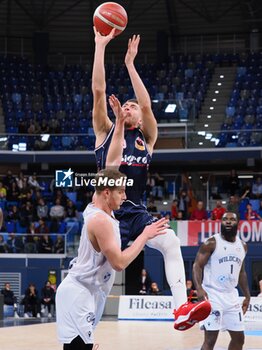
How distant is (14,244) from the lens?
94.3 ft

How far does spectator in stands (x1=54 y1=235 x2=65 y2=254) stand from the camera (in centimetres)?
2867

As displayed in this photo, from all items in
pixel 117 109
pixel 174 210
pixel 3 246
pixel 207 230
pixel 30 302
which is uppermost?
pixel 117 109

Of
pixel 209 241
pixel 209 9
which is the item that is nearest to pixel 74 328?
pixel 209 241

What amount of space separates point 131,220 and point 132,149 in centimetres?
79

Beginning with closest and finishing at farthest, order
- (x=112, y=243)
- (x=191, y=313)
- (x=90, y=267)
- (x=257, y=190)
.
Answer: (x=112, y=243), (x=90, y=267), (x=191, y=313), (x=257, y=190)

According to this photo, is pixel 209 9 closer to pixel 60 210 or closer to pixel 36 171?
pixel 36 171

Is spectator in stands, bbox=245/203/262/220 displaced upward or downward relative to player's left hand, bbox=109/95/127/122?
downward

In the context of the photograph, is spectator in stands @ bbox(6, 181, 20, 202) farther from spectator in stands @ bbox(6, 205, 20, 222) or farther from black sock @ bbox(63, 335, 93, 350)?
black sock @ bbox(63, 335, 93, 350)

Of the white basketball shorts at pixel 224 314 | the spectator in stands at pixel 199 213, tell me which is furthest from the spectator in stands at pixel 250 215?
the white basketball shorts at pixel 224 314

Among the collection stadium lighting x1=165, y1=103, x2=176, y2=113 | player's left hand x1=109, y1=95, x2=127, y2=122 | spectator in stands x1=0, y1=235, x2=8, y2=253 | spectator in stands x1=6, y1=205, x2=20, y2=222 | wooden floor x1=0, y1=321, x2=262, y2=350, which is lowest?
wooden floor x1=0, y1=321, x2=262, y2=350

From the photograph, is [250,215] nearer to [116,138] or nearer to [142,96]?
[142,96]

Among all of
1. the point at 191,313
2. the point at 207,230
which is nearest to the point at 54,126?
the point at 207,230

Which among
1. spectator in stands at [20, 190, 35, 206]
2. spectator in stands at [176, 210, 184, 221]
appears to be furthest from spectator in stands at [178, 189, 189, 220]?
spectator in stands at [20, 190, 35, 206]

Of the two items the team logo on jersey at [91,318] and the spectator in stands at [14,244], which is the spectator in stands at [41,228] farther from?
the team logo on jersey at [91,318]
